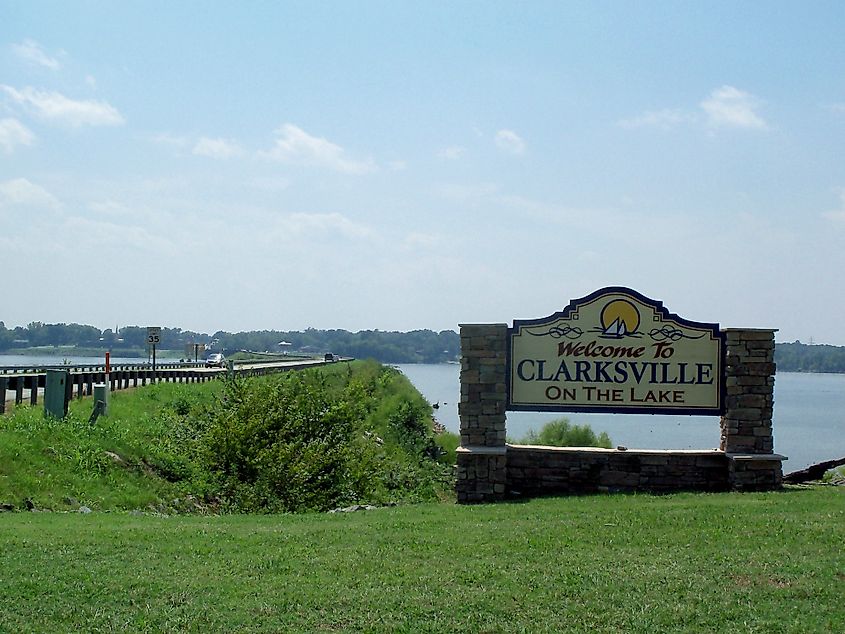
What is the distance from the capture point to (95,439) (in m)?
17.3

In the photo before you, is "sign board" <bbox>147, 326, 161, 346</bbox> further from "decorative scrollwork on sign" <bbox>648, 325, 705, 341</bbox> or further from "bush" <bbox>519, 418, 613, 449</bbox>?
"decorative scrollwork on sign" <bbox>648, 325, 705, 341</bbox>

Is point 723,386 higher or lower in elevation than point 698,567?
higher

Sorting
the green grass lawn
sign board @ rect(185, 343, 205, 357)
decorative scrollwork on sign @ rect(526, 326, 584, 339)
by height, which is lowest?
the green grass lawn

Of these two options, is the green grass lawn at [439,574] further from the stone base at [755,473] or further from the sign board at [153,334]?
the sign board at [153,334]

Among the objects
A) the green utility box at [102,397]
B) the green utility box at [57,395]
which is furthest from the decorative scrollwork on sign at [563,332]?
the green utility box at [102,397]

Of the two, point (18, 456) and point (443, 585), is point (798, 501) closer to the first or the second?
point (443, 585)

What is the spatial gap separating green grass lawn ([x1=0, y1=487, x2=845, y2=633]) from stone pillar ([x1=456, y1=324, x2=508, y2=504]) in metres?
2.90

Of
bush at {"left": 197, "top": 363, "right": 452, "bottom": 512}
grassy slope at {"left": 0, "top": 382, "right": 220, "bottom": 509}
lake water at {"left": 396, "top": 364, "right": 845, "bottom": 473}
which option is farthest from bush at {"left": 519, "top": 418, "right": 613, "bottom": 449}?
grassy slope at {"left": 0, "top": 382, "right": 220, "bottom": 509}

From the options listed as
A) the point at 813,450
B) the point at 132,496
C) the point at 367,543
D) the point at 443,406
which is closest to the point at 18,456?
the point at 132,496

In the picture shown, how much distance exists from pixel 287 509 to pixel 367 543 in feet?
20.6

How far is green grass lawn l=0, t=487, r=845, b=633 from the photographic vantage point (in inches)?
267

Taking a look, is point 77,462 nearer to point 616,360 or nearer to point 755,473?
point 616,360

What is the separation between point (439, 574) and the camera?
7863 mm

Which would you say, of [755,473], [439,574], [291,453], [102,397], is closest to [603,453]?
[755,473]
